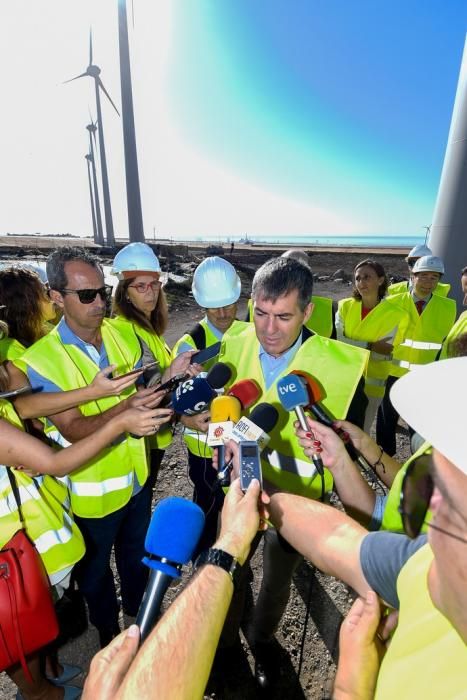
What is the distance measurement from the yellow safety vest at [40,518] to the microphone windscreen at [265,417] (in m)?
1.15

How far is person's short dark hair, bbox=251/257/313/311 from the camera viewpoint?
2.02 m

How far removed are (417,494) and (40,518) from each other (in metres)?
1.72

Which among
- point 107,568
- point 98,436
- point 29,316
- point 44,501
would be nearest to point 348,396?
point 98,436

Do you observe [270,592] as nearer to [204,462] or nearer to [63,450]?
[204,462]

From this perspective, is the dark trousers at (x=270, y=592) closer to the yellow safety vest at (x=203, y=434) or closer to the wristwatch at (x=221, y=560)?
the yellow safety vest at (x=203, y=434)

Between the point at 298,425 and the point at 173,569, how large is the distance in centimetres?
84

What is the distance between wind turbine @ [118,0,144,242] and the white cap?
1891 centimetres

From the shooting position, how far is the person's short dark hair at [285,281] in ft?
6.64

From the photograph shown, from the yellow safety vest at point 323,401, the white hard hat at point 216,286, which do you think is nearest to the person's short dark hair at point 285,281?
the yellow safety vest at point 323,401

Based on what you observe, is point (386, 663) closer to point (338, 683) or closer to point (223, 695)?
point (338, 683)

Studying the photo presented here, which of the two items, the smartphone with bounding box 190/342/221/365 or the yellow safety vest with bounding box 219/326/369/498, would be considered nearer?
the yellow safety vest with bounding box 219/326/369/498

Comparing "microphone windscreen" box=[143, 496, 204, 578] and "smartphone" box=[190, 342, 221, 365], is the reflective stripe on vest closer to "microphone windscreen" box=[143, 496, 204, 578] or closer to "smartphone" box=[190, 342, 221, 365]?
"smartphone" box=[190, 342, 221, 365]

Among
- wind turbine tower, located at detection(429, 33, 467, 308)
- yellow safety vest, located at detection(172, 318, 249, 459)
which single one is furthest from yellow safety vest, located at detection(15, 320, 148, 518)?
wind turbine tower, located at detection(429, 33, 467, 308)

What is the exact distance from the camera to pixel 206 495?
267 centimetres
